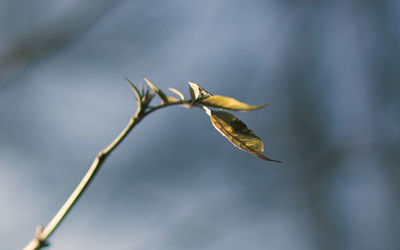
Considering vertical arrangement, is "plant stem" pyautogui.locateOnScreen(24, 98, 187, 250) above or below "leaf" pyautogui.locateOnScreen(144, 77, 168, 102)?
below

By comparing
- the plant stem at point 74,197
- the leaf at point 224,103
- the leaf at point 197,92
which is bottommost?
the plant stem at point 74,197

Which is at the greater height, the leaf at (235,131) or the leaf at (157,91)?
the leaf at (157,91)

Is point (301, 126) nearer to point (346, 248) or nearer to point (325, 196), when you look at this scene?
point (325, 196)

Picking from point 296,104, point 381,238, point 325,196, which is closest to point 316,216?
point 325,196

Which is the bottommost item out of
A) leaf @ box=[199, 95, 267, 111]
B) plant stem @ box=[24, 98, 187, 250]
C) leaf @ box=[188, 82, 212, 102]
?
plant stem @ box=[24, 98, 187, 250]

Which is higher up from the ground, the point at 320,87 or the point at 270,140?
the point at 320,87

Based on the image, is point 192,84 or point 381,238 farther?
point 381,238

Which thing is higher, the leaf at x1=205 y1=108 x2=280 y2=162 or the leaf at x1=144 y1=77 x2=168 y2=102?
the leaf at x1=144 y1=77 x2=168 y2=102
